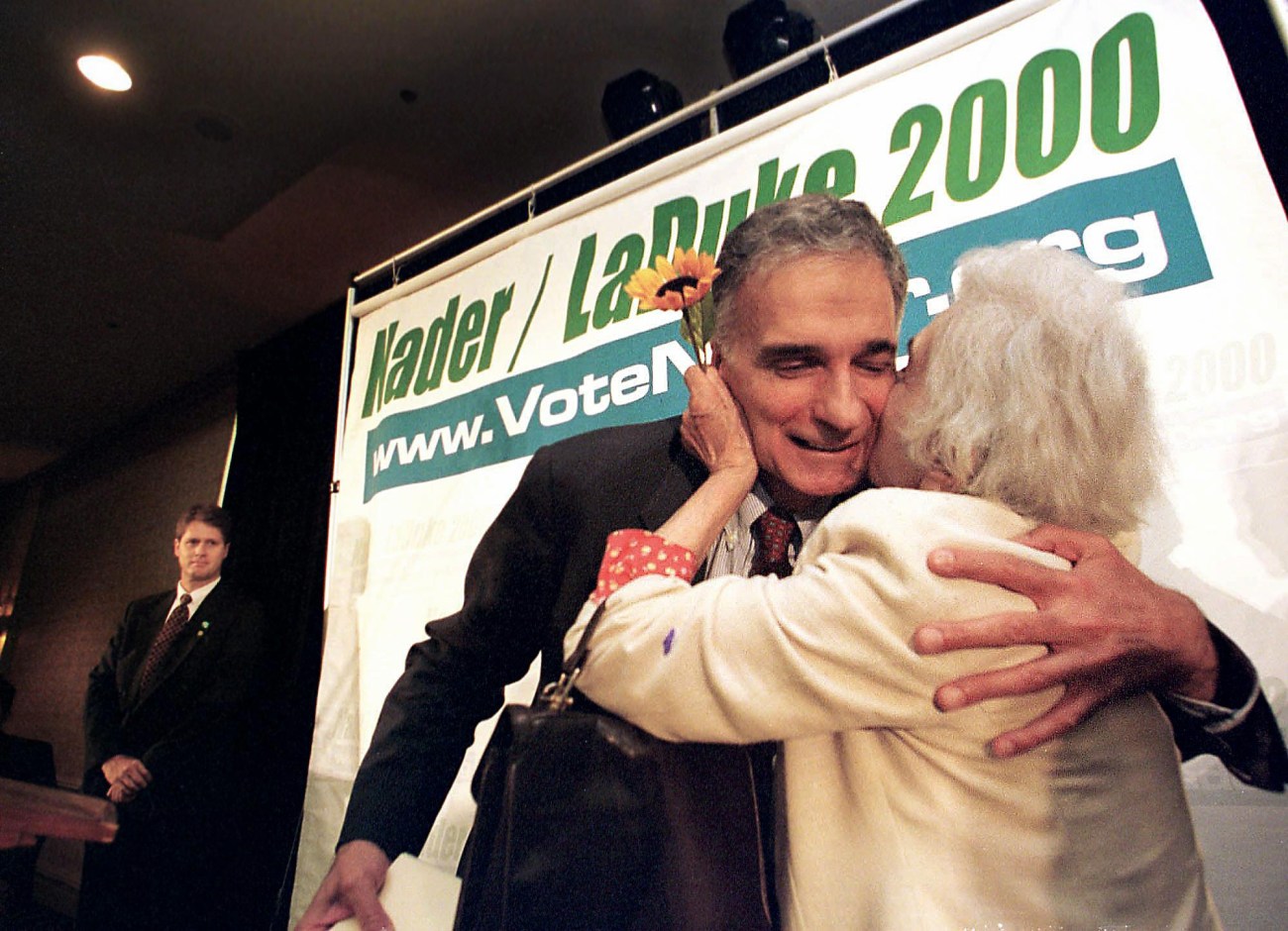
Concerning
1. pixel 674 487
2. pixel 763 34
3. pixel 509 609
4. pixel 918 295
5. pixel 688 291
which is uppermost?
pixel 763 34

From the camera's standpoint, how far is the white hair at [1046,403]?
925 millimetres

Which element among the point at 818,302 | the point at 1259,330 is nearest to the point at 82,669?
the point at 818,302

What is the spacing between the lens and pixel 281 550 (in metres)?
2.70

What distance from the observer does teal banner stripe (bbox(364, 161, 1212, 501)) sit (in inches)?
42.0

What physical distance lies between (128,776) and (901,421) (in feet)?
8.05

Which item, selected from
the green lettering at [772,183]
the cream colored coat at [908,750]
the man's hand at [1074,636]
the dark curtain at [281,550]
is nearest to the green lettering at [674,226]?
the green lettering at [772,183]

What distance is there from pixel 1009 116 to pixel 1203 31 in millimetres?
263

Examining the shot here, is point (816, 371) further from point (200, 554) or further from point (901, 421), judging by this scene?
point (200, 554)

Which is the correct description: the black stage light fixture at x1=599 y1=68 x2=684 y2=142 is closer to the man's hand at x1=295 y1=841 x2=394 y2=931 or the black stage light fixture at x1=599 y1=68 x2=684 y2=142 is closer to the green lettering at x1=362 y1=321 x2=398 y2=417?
the green lettering at x1=362 y1=321 x2=398 y2=417

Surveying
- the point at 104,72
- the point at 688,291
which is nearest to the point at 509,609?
the point at 688,291

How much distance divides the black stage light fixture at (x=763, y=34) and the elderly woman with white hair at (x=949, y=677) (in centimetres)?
102

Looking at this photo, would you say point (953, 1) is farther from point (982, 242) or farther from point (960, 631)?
point (960, 631)

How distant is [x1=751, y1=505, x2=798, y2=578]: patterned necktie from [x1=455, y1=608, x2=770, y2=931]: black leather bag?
0.99 feet

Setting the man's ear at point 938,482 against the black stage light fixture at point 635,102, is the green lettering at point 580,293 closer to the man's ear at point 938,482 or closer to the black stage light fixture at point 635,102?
the black stage light fixture at point 635,102
